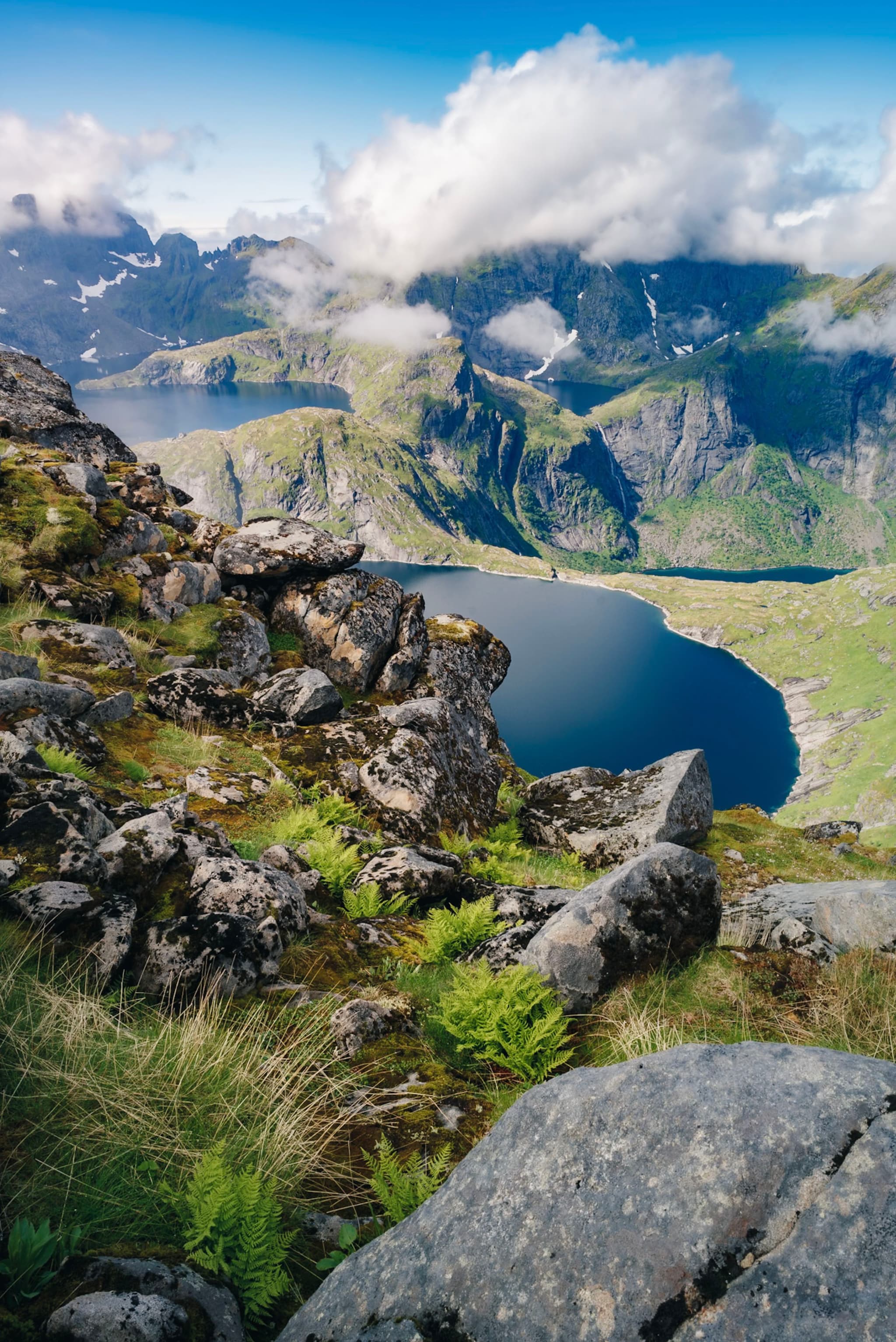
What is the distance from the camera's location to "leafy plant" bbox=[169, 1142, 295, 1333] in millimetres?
3365

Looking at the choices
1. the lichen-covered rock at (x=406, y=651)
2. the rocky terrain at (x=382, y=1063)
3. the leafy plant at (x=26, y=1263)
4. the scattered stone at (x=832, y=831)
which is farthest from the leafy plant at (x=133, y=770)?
the scattered stone at (x=832, y=831)

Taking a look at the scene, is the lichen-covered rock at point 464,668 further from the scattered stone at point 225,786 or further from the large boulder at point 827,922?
the large boulder at point 827,922

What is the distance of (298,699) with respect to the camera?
1745cm

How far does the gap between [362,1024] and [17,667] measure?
353 inches

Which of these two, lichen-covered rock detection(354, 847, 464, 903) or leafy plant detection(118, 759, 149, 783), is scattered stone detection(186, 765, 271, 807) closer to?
Answer: leafy plant detection(118, 759, 149, 783)

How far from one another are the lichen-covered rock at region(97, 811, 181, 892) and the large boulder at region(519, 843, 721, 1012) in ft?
14.3

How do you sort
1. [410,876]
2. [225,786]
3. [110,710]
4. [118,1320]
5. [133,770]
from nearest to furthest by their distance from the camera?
[118,1320], [410,876], [133,770], [225,786], [110,710]

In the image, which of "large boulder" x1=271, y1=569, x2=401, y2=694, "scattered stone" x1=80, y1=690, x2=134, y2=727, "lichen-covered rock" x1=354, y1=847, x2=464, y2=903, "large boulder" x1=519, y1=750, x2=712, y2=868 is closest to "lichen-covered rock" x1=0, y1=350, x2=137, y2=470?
"large boulder" x1=271, y1=569, x2=401, y2=694

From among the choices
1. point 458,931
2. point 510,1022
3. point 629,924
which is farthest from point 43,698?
point 629,924

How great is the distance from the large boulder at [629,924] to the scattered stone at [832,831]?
22094 millimetres

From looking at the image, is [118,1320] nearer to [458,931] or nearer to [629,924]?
[629,924]

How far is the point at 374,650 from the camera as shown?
71.4ft

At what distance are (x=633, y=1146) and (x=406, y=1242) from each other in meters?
1.28

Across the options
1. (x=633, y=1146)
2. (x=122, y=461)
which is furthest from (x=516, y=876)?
(x=122, y=461)
